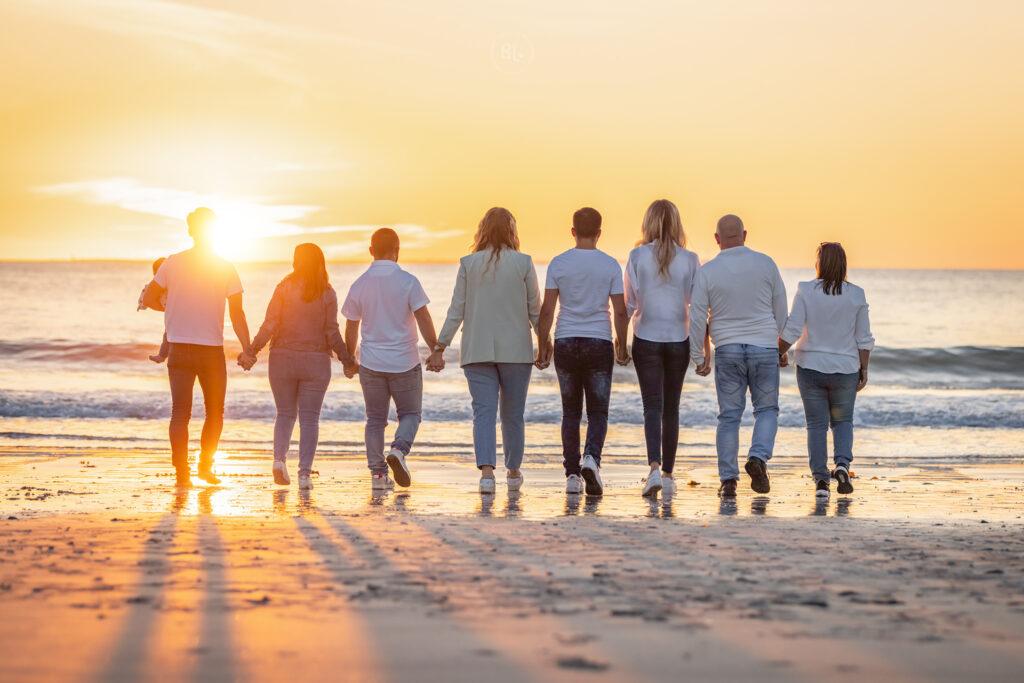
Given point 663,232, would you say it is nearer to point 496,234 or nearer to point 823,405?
→ point 496,234

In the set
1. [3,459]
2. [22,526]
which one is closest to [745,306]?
[22,526]

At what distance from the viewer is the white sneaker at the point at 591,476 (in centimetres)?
650

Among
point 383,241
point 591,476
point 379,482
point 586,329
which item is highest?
point 383,241

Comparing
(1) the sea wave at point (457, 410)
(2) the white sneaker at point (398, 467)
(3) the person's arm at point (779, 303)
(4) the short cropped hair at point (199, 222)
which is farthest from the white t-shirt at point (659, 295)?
(1) the sea wave at point (457, 410)

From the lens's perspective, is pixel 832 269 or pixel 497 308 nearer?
pixel 497 308

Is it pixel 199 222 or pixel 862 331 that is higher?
pixel 199 222

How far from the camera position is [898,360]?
3247cm

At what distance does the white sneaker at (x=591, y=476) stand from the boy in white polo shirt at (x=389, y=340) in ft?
3.79

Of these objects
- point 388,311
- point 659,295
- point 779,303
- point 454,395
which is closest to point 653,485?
point 659,295

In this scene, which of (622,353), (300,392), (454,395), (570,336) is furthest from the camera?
(454,395)

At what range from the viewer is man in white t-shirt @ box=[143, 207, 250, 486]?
692 centimetres

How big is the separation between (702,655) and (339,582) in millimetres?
1421

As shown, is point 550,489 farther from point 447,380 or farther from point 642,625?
point 447,380

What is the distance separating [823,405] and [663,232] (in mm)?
1607
